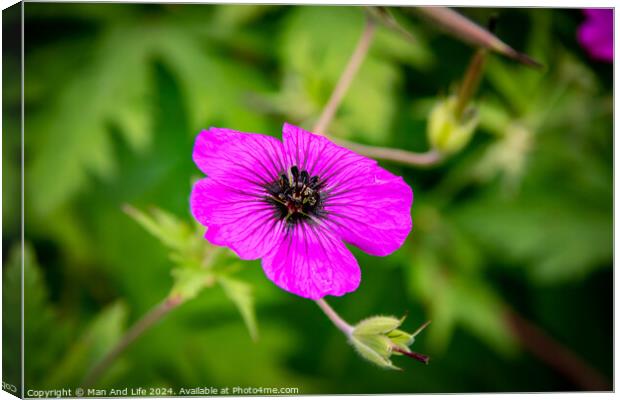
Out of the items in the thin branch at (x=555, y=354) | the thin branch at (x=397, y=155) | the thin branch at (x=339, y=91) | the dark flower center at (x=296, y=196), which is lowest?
the thin branch at (x=555, y=354)

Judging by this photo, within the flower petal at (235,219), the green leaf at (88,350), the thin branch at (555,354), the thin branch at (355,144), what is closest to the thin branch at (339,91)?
the thin branch at (355,144)

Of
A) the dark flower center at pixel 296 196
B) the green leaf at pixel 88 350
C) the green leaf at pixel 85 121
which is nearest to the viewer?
the dark flower center at pixel 296 196

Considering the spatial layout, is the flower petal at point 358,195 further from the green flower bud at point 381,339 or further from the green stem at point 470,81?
the green stem at point 470,81

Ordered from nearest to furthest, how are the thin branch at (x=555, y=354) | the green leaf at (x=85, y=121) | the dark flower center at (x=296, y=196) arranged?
the dark flower center at (x=296, y=196) → the green leaf at (x=85, y=121) → the thin branch at (x=555, y=354)

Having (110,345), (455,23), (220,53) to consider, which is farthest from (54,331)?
(455,23)

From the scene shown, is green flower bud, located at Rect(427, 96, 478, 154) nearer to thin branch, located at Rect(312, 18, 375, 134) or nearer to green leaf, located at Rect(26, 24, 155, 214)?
thin branch, located at Rect(312, 18, 375, 134)

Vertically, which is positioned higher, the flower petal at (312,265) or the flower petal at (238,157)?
the flower petal at (238,157)

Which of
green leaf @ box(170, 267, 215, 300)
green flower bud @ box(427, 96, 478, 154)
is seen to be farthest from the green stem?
green leaf @ box(170, 267, 215, 300)
